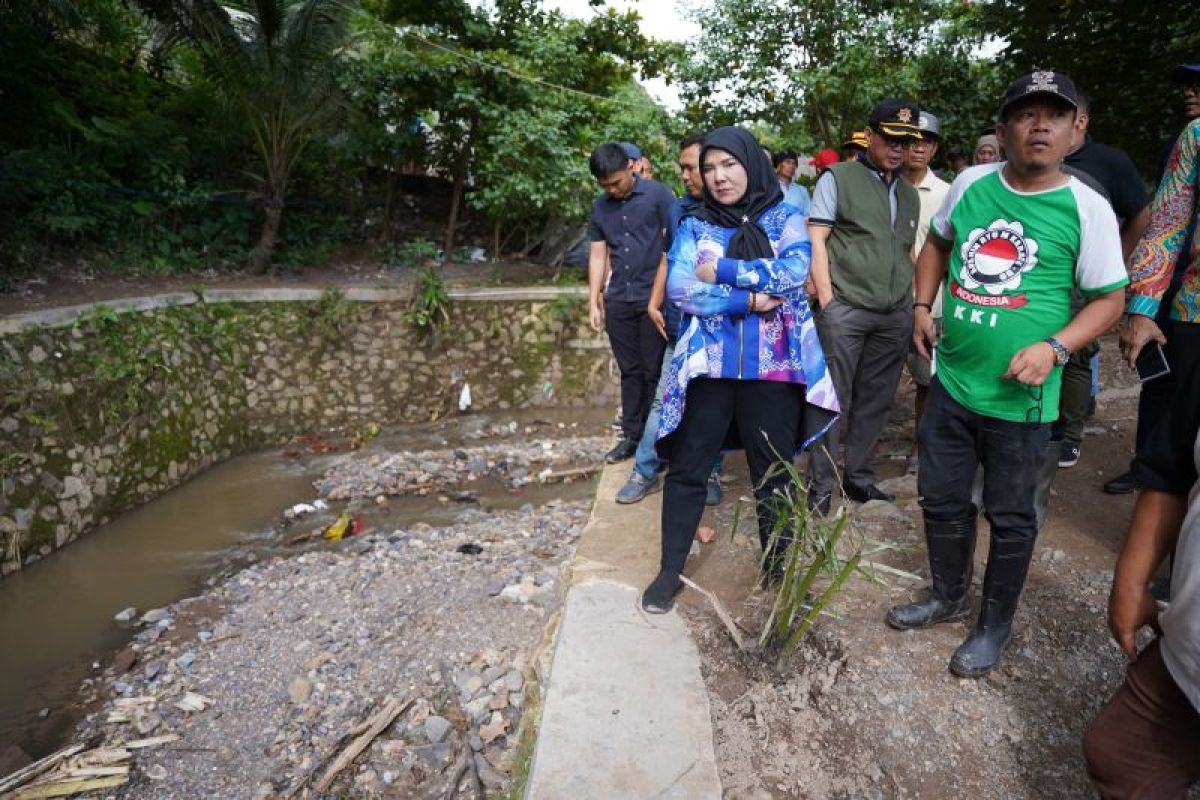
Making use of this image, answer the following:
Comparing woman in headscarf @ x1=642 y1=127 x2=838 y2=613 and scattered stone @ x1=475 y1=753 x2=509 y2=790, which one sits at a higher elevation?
woman in headscarf @ x1=642 y1=127 x2=838 y2=613

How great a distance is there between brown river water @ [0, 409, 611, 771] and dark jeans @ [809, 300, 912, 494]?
117 inches

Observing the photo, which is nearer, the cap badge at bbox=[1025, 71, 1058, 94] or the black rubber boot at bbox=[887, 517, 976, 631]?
the cap badge at bbox=[1025, 71, 1058, 94]

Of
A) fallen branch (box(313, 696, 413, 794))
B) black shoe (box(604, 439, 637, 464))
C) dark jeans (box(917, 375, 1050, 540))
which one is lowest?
fallen branch (box(313, 696, 413, 794))

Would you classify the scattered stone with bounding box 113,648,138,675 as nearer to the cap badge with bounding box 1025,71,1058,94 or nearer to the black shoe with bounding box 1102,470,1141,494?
the cap badge with bounding box 1025,71,1058,94

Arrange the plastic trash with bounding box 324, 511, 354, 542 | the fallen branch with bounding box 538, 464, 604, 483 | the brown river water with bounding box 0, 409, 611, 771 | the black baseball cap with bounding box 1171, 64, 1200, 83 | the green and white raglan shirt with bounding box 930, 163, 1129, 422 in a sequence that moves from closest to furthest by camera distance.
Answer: the green and white raglan shirt with bounding box 930, 163, 1129, 422
the black baseball cap with bounding box 1171, 64, 1200, 83
the brown river water with bounding box 0, 409, 611, 771
the plastic trash with bounding box 324, 511, 354, 542
the fallen branch with bounding box 538, 464, 604, 483

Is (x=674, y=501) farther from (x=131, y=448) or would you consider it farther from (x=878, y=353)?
(x=131, y=448)

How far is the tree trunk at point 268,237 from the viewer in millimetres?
8609

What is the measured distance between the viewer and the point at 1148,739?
1.26 m

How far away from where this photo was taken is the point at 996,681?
2207mm

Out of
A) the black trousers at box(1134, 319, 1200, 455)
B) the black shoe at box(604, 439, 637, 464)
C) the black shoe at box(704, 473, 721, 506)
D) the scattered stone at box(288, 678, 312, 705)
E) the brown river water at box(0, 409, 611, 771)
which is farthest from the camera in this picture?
the black shoe at box(604, 439, 637, 464)

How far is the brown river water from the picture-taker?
3.91 metres

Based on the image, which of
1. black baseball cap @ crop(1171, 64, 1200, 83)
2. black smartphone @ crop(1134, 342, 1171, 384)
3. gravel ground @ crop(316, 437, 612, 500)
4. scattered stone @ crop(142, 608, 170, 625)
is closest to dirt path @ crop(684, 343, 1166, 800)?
black smartphone @ crop(1134, 342, 1171, 384)

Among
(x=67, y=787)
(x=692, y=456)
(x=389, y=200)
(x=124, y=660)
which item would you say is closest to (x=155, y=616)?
(x=124, y=660)

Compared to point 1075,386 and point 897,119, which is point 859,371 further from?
point 897,119
